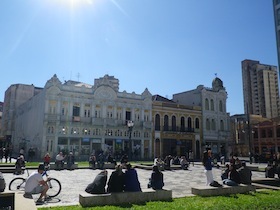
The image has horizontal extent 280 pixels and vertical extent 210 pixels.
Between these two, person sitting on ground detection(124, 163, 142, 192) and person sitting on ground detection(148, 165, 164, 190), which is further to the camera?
person sitting on ground detection(148, 165, 164, 190)

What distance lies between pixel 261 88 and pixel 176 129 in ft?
257

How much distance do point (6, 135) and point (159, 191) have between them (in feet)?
206

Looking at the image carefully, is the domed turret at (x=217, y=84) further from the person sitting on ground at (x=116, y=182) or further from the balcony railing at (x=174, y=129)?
the person sitting on ground at (x=116, y=182)

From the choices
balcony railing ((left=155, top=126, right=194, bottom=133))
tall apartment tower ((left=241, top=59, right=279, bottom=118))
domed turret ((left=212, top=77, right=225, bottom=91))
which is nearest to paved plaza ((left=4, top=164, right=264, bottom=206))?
balcony railing ((left=155, top=126, right=194, bottom=133))

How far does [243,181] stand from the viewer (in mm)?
11086

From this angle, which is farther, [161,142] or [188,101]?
[188,101]

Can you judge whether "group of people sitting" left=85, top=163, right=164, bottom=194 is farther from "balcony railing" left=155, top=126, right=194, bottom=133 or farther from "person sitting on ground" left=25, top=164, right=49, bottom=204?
"balcony railing" left=155, top=126, right=194, bottom=133

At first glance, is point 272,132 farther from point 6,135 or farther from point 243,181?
point 6,135

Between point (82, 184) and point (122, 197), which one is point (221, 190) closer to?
point (122, 197)

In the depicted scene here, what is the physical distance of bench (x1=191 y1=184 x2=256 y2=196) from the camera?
9586 millimetres

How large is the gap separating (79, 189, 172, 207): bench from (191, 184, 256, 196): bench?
4.40ft

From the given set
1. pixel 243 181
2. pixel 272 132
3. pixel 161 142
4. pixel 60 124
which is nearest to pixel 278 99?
pixel 272 132

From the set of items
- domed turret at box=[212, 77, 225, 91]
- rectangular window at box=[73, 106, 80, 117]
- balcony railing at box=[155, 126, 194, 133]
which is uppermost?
domed turret at box=[212, 77, 225, 91]

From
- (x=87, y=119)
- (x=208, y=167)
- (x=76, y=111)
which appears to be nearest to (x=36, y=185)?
(x=208, y=167)
